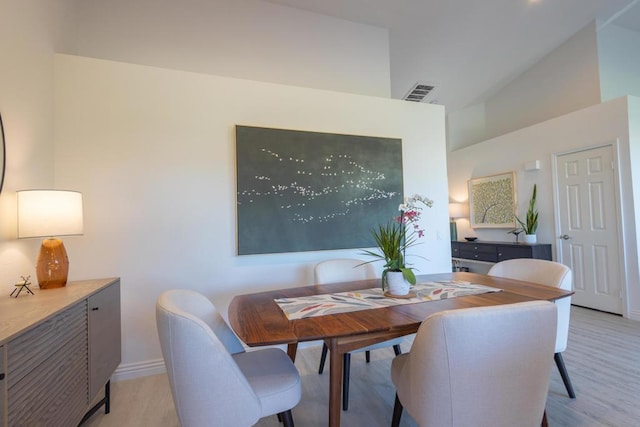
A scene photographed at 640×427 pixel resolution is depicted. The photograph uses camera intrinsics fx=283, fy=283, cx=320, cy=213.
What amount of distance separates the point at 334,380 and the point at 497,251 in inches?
161

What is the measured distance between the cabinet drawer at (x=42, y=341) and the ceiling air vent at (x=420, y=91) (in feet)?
16.3

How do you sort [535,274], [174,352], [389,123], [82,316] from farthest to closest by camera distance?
[389,123] < [535,274] < [82,316] < [174,352]

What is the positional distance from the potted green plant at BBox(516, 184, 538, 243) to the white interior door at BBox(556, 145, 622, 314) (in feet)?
0.95

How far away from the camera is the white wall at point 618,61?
381 cm

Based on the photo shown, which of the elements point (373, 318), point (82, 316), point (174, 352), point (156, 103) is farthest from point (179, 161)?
point (373, 318)

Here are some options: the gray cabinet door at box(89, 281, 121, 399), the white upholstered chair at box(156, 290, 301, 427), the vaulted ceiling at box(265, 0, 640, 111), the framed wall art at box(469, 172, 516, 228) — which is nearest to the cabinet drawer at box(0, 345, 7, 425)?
the white upholstered chair at box(156, 290, 301, 427)

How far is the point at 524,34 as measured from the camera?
3930 millimetres

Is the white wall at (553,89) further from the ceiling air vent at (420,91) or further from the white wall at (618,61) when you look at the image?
the ceiling air vent at (420,91)

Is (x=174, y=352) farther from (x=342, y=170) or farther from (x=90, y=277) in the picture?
(x=342, y=170)

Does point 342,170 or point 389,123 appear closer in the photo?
point 342,170

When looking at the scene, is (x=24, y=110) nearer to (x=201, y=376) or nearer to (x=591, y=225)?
(x=201, y=376)

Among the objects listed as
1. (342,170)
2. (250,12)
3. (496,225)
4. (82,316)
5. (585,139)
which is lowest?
(82,316)

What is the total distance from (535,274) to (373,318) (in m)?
1.46

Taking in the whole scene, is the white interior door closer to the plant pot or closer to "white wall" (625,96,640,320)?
"white wall" (625,96,640,320)
